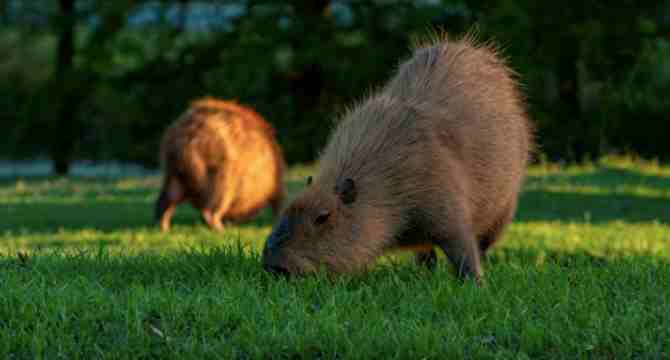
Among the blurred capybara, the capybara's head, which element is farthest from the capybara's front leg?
the blurred capybara

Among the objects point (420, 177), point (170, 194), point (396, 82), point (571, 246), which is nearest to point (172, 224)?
point (170, 194)

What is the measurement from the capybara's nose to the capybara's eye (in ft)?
1.09

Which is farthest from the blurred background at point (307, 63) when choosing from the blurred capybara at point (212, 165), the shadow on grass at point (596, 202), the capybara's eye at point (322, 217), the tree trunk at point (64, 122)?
the capybara's eye at point (322, 217)

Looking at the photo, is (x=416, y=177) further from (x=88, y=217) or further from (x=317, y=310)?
(x=88, y=217)

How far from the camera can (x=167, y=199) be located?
35.4ft

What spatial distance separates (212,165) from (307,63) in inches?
398

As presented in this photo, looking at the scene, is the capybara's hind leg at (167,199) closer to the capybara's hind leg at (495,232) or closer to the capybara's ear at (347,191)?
the capybara's hind leg at (495,232)

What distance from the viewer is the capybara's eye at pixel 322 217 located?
5.37 meters

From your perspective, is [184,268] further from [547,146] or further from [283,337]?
[547,146]

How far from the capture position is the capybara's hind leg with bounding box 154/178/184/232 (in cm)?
1077

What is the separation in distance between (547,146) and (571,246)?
457 inches

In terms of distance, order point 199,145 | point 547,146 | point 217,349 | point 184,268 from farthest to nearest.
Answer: point 547,146 < point 199,145 < point 184,268 < point 217,349

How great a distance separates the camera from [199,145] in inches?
419

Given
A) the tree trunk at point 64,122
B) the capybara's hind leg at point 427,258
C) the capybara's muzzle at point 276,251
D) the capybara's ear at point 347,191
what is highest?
the capybara's ear at point 347,191
